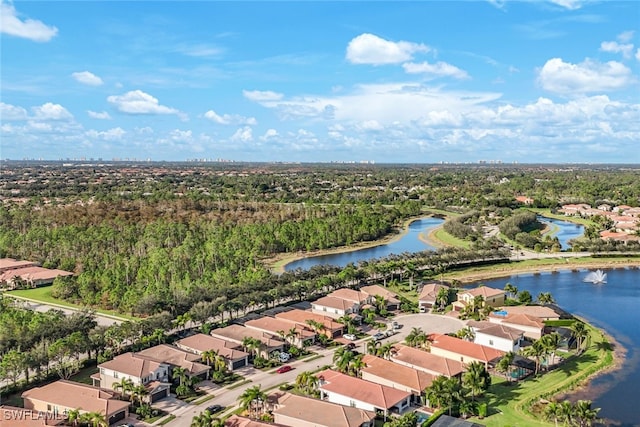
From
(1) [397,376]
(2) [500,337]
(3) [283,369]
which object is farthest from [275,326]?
(2) [500,337]

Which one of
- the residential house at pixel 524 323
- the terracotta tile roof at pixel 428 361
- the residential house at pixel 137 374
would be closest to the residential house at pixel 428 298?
the residential house at pixel 524 323

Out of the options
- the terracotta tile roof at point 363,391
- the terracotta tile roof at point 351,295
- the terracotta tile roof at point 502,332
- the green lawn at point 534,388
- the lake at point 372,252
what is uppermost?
the terracotta tile roof at point 351,295

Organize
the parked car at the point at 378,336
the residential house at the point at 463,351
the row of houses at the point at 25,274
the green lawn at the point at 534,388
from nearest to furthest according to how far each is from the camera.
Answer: the green lawn at the point at 534,388 < the residential house at the point at 463,351 < the parked car at the point at 378,336 < the row of houses at the point at 25,274

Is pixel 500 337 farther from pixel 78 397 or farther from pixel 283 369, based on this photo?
pixel 78 397

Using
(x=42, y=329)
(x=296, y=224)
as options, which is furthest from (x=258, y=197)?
(x=42, y=329)

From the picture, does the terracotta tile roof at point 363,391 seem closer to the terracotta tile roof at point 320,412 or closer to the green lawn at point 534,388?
the terracotta tile roof at point 320,412

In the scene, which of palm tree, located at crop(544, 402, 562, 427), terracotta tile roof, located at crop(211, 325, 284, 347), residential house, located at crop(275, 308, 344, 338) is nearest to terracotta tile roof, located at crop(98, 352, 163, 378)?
terracotta tile roof, located at crop(211, 325, 284, 347)
